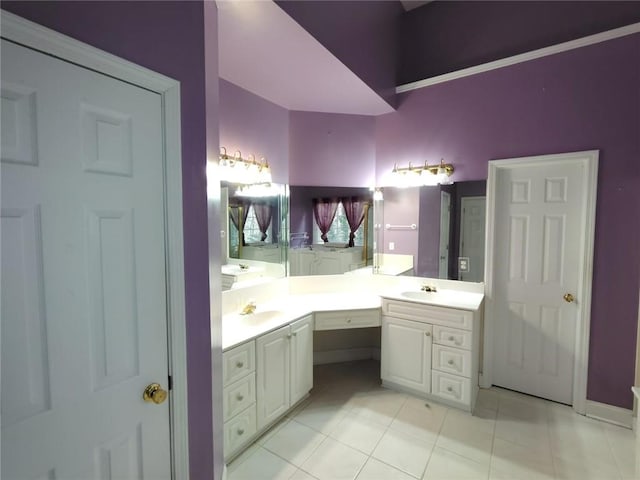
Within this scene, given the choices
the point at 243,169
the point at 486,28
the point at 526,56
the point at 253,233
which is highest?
the point at 486,28

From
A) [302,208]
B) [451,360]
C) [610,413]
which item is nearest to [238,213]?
[302,208]

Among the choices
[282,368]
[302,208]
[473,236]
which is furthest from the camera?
[302,208]

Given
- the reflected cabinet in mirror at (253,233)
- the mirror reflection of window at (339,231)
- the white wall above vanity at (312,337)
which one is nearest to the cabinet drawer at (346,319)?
the white wall above vanity at (312,337)

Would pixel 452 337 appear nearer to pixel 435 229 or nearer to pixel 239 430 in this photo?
pixel 435 229

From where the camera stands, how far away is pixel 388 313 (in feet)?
8.80

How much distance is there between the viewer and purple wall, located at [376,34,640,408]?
2.18 metres

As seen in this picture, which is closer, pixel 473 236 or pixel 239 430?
pixel 239 430

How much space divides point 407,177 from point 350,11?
144cm

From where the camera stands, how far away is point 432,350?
2.50 metres

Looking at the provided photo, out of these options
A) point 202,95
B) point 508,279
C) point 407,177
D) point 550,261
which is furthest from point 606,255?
point 202,95

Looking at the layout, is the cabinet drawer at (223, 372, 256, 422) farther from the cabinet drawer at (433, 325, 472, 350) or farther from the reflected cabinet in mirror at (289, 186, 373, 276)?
the cabinet drawer at (433, 325, 472, 350)

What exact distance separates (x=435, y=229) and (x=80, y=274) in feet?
8.93

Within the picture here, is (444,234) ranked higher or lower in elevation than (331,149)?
lower

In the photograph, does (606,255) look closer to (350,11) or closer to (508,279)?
(508,279)
